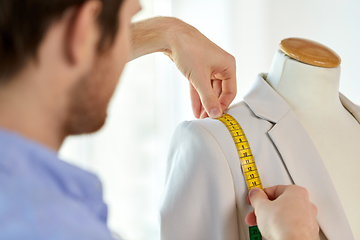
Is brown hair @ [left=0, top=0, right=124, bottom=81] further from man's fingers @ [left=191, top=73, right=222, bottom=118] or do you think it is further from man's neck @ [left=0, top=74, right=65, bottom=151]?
man's fingers @ [left=191, top=73, right=222, bottom=118]

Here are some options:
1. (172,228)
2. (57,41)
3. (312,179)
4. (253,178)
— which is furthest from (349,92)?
(57,41)

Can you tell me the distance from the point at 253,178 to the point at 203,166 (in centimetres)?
17

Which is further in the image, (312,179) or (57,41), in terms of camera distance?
(312,179)

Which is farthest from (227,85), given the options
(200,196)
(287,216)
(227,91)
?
(287,216)

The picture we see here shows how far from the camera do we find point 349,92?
2.49 metres

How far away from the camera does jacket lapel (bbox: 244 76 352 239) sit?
1.25 meters

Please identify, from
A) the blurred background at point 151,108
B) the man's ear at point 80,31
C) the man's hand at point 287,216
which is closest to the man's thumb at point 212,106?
the man's hand at point 287,216

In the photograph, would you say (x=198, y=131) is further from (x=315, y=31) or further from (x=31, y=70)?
(x=315, y=31)

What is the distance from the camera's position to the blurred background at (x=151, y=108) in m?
3.33

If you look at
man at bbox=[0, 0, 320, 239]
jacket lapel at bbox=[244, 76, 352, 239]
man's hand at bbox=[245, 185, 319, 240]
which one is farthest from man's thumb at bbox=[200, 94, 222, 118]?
man at bbox=[0, 0, 320, 239]

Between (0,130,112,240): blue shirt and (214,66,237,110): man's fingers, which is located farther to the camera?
(214,66,237,110): man's fingers

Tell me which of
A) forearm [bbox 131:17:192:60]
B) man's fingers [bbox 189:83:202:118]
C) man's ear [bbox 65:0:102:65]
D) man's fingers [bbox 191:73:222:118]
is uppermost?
man's ear [bbox 65:0:102:65]

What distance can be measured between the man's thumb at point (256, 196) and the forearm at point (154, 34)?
610 millimetres

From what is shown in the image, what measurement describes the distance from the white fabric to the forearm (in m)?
0.32
